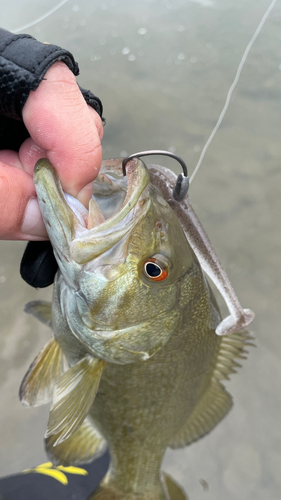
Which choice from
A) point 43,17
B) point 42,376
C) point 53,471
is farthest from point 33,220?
point 43,17

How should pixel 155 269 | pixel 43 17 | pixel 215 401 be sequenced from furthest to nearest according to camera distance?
pixel 43 17 < pixel 215 401 < pixel 155 269

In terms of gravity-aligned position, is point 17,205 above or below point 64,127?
below

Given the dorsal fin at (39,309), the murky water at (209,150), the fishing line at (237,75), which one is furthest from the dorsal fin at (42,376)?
the fishing line at (237,75)

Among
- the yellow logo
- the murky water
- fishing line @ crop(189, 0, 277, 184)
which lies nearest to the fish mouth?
the murky water

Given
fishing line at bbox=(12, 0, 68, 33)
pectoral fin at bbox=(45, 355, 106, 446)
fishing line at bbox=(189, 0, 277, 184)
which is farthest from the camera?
fishing line at bbox=(12, 0, 68, 33)

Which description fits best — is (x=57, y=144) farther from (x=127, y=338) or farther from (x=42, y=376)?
(x=42, y=376)

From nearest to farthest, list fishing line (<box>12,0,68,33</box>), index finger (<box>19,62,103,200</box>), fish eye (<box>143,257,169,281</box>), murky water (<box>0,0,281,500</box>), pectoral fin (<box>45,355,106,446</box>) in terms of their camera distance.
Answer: index finger (<box>19,62,103,200</box>)
fish eye (<box>143,257,169,281</box>)
pectoral fin (<box>45,355,106,446</box>)
murky water (<box>0,0,281,500</box>)
fishing line (<box>12,0,68,33</box>)

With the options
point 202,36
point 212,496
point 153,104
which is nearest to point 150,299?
point 212,496

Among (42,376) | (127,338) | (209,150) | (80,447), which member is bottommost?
(80,447)

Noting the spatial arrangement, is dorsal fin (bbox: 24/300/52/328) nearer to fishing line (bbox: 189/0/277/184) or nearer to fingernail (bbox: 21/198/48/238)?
fingernail (bbox: 21/198/48/238)
